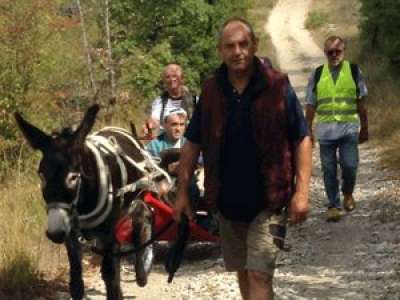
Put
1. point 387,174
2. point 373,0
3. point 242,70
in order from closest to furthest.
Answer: point 242,70
point 387,174
point 373,0

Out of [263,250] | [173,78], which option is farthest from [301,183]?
[173,78]

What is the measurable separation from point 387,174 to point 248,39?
26.9 feet

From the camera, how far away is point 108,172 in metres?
6.06

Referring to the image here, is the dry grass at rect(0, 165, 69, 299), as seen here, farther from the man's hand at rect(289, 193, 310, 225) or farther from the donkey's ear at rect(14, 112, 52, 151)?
the man's hand at rect(289, 193, 310, 225)

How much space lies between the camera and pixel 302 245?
8.51 meters

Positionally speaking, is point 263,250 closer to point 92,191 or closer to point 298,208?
point 298,208

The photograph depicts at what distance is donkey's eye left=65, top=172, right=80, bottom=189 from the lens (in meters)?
5.35

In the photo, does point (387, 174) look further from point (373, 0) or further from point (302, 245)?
point (373, 0)

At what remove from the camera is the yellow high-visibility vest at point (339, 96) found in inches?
359

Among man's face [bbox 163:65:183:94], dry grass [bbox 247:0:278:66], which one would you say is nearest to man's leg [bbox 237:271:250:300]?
man's face [bbox 163:65:183:94]

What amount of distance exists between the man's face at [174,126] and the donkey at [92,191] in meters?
0.62

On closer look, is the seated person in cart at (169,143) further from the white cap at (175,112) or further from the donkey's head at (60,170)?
the donkey's head at (60,170)

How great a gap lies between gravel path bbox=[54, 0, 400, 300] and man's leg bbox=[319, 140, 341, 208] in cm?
28

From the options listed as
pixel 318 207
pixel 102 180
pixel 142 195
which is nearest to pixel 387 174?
pixel 318 207
